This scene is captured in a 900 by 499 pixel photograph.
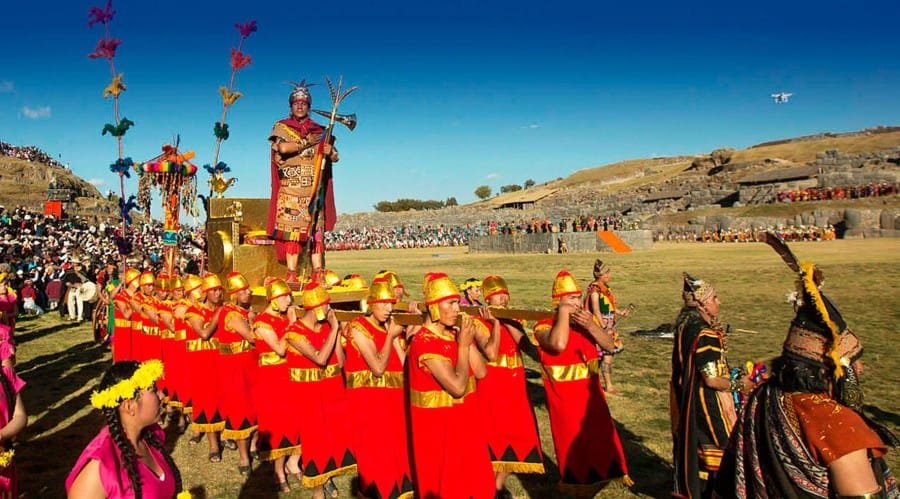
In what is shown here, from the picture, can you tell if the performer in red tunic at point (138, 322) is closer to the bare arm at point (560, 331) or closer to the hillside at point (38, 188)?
the bare arm at point (560, 331)

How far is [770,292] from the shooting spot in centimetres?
1923

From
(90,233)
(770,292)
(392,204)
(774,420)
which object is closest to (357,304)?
(774,420)

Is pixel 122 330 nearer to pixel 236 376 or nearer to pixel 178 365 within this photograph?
pixel 178 365

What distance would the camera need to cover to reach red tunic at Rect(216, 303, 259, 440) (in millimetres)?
7172

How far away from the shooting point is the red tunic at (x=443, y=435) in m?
4.31

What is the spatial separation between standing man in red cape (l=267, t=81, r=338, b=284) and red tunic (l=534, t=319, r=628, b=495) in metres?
4.20

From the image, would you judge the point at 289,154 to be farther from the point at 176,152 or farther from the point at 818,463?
the point at 818,463

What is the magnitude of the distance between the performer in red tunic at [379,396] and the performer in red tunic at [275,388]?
1.13m

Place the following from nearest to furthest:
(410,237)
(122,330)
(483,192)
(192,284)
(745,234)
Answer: (192,284)
(122,330)
(745,234)
(410,237)
(483,192)

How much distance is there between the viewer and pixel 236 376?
7.25m

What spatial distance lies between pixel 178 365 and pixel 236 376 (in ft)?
7.21

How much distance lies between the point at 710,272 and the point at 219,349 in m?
22.2

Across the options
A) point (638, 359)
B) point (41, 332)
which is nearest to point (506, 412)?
point (638, 359)

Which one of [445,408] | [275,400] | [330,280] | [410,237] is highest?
[410,237]
